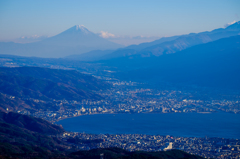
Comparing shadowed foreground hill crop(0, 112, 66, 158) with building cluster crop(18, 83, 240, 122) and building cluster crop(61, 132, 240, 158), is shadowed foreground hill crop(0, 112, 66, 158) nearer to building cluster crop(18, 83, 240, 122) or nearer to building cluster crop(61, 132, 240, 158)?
building cluster crop(61, 132, 240, 158)

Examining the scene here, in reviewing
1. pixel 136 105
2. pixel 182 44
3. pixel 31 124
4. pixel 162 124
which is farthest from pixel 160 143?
pixel 182 44

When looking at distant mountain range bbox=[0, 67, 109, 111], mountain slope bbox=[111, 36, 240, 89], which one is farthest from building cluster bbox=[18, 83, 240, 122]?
mountain slope bbox=[111, 36, 240, 89]

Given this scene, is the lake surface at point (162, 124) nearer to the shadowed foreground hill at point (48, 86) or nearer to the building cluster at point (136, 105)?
the building cluster at point (136, 105)

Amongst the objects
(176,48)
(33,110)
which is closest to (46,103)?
(33,110)

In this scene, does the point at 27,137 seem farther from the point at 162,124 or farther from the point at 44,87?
the point at 44,87

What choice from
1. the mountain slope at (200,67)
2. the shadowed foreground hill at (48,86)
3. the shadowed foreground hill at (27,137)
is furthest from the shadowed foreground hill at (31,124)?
the mountain slope at (200,67)

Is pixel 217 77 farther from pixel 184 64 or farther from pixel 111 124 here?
pixel 111 124
